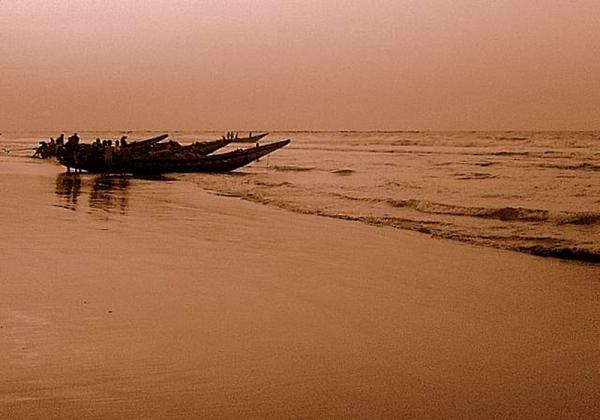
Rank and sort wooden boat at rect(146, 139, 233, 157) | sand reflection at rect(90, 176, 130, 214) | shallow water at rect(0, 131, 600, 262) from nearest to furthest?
shallow water at rect(0, 131, 600, 262), sand reflection at rect(90, 176, 130, 214), wooden boat at rect(146, 139, 233, 157)

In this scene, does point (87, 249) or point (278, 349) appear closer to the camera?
point (278, 349)

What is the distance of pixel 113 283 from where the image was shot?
20.6 ft

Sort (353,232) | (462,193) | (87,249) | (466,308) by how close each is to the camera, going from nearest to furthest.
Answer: (466,308), (87,249), (353,232), (462,193)

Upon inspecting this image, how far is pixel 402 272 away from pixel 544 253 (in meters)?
2.75

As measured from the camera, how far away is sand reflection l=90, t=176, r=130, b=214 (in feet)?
43.8

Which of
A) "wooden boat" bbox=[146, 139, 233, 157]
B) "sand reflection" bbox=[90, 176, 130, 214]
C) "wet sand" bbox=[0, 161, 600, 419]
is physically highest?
"wooden boat" bbox=[146, 139, 233, 157]

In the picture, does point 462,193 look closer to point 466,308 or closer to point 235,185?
point 235,185

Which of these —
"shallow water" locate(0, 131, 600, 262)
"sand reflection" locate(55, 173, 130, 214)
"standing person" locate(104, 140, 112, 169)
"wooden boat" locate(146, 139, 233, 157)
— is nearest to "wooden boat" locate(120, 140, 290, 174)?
"standing person" locate(104, 140, 112, 169)

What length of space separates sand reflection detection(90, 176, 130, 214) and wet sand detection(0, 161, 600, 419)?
12.2 feet

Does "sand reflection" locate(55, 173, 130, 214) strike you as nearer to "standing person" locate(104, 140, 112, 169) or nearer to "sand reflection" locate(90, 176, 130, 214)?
"sand reflection" locate(90, 176, 130, 214)

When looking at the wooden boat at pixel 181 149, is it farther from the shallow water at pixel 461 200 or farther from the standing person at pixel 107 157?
the shallow water at pixel 461 200

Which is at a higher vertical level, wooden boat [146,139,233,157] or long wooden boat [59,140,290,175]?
wooden boat [146,139,233,157]

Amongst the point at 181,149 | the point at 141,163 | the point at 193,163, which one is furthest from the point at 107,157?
the point at 181,149

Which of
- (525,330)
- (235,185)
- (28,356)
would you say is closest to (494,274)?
(525,330)
